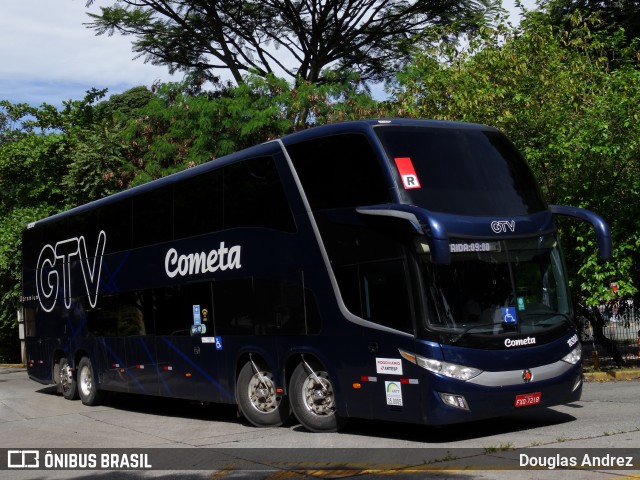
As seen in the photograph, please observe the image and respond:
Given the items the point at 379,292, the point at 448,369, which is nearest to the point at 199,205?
the point at 379,292

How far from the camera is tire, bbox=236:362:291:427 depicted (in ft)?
44.7

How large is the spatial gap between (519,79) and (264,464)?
13245mm

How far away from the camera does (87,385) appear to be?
2016 cm

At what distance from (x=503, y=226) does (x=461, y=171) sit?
0.89 metres

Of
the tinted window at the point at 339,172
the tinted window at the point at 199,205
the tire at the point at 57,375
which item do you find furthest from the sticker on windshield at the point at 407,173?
the tire at the point at 57,375

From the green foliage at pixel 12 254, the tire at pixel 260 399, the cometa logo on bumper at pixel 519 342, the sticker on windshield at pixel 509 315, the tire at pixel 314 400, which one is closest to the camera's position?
the cometa logo on bumper at pixel 519 342

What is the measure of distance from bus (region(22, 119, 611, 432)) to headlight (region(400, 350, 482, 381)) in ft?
0.07

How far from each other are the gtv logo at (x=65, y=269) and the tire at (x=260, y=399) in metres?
5.81

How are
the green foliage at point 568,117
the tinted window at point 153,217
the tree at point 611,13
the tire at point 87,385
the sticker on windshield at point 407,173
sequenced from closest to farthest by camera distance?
the sticker on windshield at point 407,173 < the tinted window at point 153,217 < the green foliage at point 568,117 < the tire at point 87,385 < the tree at point 611,13

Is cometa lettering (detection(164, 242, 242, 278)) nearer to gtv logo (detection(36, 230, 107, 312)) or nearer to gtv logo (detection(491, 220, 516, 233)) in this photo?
gtv logo (detection(36, 230, 107, 312))

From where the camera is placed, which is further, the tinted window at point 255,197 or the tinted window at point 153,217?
the tinted window at point 153,217

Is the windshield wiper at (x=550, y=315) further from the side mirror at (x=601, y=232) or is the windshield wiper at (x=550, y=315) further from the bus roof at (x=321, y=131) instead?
the bus roof at (x=321, y=131)

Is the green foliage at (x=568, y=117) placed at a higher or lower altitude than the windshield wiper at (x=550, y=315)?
higher

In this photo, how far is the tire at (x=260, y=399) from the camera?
13625 mm
